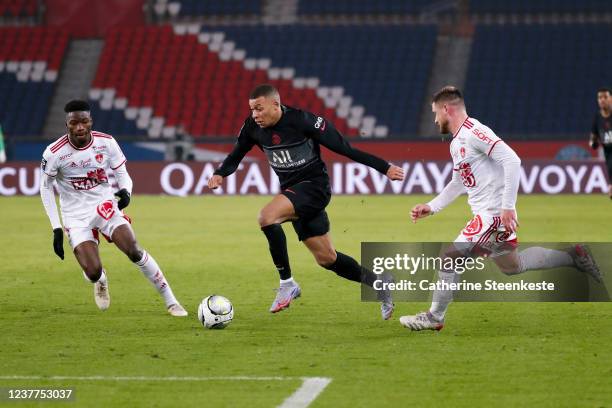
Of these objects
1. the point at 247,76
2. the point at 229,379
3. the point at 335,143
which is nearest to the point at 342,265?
the point at 335,143

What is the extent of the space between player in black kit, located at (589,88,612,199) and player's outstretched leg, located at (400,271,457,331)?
9.67m

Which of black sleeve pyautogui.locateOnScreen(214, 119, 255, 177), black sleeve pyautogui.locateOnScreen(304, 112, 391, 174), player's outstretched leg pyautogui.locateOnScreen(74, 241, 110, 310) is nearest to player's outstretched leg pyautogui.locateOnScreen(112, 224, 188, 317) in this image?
player's outstretched leg pyautogui.locateOnScreen(74, 241, 110, 310)

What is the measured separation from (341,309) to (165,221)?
1034 cm

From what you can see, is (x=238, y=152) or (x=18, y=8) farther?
(x=18, y=8)

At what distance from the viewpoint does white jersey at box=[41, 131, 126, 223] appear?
9.55 metres

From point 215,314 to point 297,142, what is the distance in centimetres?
155

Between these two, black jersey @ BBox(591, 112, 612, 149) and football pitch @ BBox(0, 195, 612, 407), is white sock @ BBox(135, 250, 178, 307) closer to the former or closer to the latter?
football pitch @ BBox(0, 195, 612, 407)

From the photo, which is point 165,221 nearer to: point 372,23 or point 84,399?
point 84,399

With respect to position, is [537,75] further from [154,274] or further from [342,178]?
[154,274]

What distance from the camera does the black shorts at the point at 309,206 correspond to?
8.97m

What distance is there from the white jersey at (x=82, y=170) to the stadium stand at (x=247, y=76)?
2184cm

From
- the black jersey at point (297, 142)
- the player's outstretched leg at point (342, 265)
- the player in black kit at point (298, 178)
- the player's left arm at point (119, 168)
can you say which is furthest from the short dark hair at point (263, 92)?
the player's left arm at point (119, 168)

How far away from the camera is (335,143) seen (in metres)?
8.89

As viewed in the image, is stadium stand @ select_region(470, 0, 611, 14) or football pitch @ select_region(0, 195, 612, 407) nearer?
football pitch @ select_region(0, 195, 612, 407)
